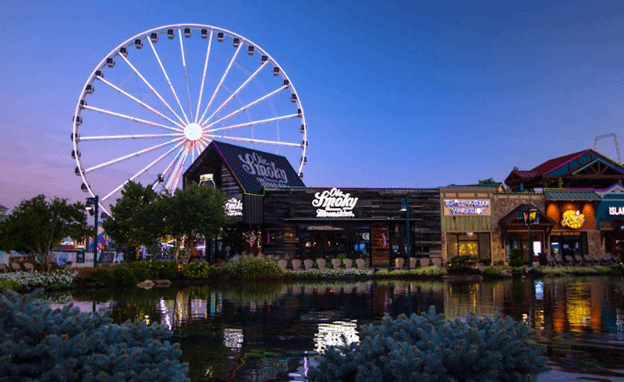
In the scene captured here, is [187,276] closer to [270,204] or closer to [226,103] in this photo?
[270,204]

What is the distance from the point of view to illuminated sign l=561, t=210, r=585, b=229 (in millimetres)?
42844

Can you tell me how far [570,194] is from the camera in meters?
42.9

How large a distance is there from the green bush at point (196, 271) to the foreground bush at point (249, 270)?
0.63 meters

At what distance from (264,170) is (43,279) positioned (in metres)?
21.4

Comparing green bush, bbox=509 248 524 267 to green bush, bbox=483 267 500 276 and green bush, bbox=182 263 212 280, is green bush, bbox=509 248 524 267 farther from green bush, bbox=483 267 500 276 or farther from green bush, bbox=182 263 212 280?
green bush, bbox=182 263 212 280

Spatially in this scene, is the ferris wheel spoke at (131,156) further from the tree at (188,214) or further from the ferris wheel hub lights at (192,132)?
the tree at (188,214)

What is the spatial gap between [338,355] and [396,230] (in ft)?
116

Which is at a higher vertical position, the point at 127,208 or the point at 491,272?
the point at 127,208

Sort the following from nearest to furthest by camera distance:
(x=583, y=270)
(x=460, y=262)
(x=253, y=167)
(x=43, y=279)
Answer: (x=43, y=279)
(x=460, y=262)
(x=583, y=270)
(x=253, y=167)

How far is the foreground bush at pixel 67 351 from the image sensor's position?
3.64 m

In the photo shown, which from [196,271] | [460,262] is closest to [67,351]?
[196,271]

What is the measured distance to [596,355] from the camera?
337 inches

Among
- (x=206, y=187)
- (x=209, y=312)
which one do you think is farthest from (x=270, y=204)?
(x=209, y=312)

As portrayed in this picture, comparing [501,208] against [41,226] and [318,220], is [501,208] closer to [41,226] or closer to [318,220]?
[318,220]
